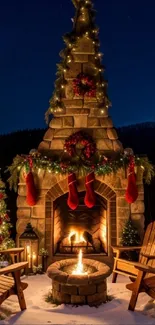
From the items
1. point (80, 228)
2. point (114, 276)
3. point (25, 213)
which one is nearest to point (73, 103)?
point (25, 213)

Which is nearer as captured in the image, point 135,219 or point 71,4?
point 135,219

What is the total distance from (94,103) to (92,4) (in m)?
2.09

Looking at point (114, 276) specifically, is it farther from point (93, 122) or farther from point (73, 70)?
point (73, 70)

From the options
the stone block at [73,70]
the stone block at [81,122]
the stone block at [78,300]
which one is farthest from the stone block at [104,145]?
the stone block at [78,300]

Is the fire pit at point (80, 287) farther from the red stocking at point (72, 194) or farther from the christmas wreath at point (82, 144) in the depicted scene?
the christmas wreath at point (82, 144)

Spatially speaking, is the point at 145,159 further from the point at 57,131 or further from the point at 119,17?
the point at 119,17

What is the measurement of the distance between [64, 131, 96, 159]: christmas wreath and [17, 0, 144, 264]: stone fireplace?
6.4 inches

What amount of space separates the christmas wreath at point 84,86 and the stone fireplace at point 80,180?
0.10 meters

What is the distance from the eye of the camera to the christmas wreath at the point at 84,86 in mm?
6402

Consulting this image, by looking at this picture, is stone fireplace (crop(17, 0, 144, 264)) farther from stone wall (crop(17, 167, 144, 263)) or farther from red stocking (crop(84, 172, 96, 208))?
red stocking (crop(84, 172, 96, 208))

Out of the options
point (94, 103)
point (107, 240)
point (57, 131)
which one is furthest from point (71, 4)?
point (107, 240)

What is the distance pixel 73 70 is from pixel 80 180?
225 centimetres

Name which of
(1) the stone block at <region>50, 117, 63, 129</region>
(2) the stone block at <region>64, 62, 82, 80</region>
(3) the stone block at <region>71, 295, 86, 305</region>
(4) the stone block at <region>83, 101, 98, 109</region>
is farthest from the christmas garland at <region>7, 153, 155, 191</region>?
(3) the stone block at <region>71, 295, 86, 305</region>

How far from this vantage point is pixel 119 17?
9164 mm
